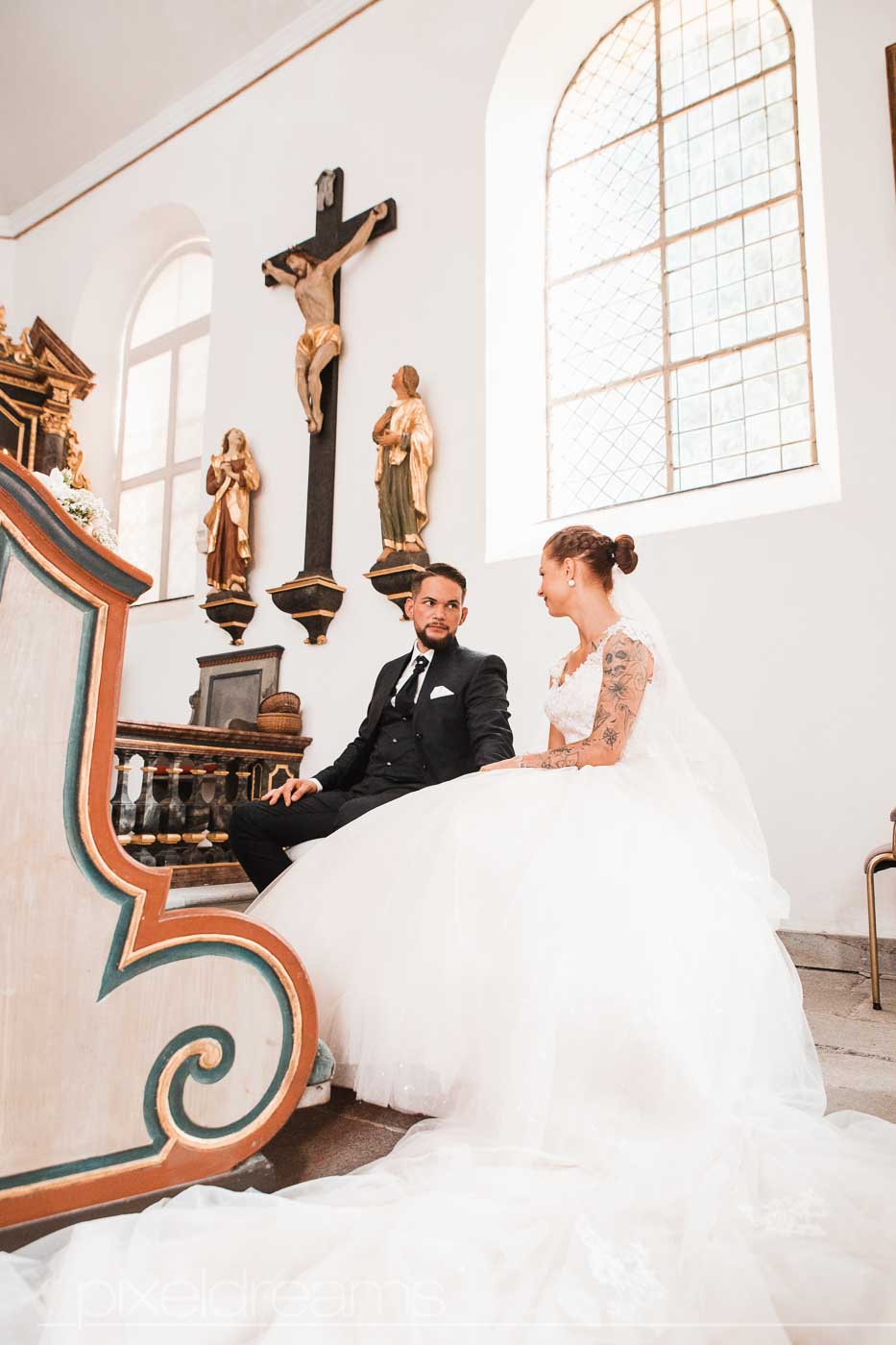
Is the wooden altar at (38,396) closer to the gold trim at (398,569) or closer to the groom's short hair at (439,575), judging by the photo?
the gold trim at (398,569)

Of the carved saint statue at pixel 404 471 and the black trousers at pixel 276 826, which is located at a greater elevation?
the carved saint statue at pixel 404 471

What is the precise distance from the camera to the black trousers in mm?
3576

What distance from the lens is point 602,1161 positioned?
1.50 metres

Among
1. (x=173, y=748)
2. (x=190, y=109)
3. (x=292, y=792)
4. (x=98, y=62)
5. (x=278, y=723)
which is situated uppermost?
(x=98, y=62)

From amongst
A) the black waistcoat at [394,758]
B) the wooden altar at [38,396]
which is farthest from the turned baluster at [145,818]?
the wooden altar at [38,396]

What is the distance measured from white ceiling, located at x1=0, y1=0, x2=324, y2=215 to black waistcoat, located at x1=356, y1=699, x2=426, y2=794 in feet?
22.8

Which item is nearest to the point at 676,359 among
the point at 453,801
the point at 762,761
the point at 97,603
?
the point at 762,761

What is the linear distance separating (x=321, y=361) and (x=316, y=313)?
18.2 inches

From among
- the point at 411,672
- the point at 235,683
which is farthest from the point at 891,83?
the point at 235,683

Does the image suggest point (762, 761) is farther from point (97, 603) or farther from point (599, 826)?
point (97, 603)

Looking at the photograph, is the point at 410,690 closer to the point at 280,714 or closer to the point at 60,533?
the point at 60,533

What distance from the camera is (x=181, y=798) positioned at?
508 centimetres

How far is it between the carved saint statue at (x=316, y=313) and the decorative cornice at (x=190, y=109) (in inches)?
83.3

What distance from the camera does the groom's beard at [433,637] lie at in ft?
11.8
